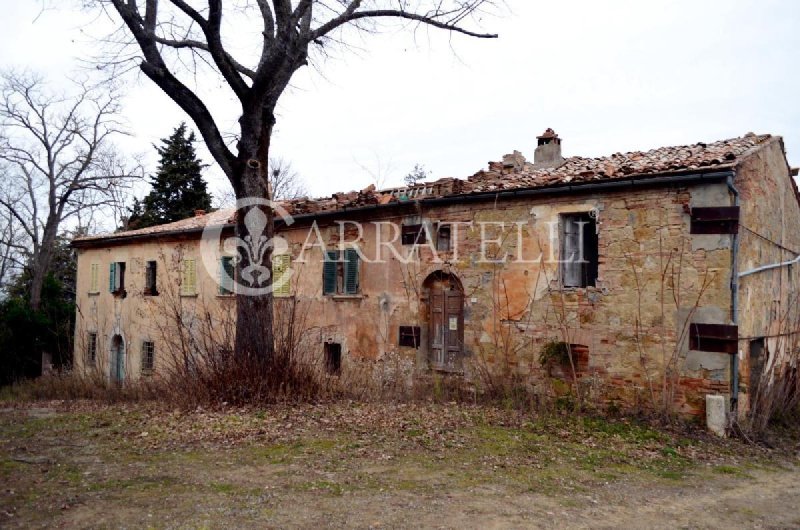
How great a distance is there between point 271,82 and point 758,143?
24.8 ft

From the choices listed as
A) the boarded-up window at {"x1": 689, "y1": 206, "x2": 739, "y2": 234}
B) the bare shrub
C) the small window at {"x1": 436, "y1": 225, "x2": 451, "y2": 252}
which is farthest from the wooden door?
the bare shrub

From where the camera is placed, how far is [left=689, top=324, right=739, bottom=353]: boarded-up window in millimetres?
8320

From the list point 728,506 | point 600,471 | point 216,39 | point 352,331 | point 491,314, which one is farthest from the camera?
point 352,331

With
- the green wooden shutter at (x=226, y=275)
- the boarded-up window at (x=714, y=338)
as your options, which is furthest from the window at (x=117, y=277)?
the boarded-up window at (x=714, y=338)

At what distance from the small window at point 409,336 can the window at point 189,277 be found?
721cm

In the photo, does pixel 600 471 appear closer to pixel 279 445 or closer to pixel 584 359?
pixel 279 445

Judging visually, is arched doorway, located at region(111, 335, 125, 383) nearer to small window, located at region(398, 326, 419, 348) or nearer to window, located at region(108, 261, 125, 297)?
window, located at region(108, 261, 125, 297)

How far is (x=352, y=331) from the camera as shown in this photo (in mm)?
12688

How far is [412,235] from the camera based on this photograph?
38.8 ft

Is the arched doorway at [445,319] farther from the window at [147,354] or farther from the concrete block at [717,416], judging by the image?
the window at [147,354]

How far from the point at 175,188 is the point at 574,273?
21824 mm

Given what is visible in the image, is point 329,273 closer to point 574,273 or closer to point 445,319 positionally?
point 445,319

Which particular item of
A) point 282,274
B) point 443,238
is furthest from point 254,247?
point 282,274

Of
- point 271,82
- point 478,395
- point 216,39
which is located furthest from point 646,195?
point 216,39
